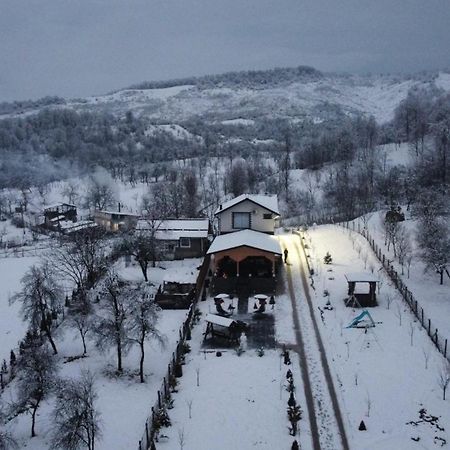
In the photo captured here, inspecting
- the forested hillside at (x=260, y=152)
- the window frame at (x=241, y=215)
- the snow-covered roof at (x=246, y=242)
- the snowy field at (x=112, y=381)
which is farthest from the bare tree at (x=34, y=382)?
the forested hillside at (x=260, y=152)

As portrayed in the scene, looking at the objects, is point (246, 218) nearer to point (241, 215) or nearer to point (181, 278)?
point (241, 215)

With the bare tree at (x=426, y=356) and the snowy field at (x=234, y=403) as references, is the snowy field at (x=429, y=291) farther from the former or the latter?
the snowy field at (x=234, y=403)

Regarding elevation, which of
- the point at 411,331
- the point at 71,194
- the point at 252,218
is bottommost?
the point at 411,331

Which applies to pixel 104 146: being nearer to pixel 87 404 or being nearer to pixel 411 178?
pixel 411 178

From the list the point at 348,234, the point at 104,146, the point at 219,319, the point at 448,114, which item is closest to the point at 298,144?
the point at 448,114

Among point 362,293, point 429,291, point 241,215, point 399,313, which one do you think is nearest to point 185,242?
point 241,215
